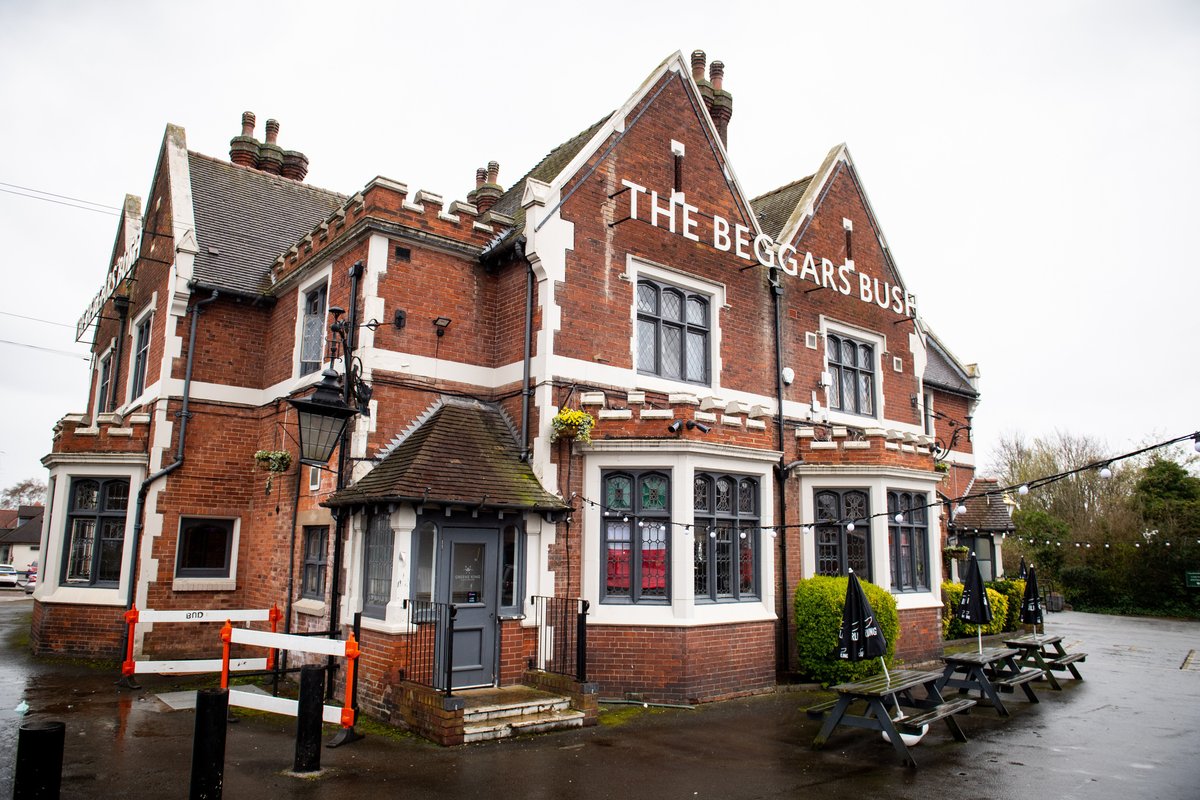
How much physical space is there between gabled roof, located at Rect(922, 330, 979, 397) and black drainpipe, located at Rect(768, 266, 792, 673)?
1056 cm

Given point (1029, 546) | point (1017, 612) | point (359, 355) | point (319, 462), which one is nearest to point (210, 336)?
point (359, 355)

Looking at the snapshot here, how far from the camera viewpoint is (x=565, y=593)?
12.1 metres

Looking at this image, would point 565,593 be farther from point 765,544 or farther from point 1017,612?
point 1017,612

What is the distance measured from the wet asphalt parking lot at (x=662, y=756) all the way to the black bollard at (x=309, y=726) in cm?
16

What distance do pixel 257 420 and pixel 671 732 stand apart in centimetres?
1031

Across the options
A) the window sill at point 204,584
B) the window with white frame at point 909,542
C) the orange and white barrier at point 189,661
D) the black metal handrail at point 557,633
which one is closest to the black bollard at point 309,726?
the orange and white barrier at point 189,661

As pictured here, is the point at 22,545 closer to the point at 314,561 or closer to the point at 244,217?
the point at 244,217

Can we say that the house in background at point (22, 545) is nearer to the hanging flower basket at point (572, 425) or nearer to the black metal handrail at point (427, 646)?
the black metal handrail at point (427, 646)

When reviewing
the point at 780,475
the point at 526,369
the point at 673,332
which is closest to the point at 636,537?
the point at 526,369

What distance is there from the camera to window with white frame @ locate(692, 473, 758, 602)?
12.7m

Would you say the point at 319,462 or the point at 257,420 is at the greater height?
the point at 257,420

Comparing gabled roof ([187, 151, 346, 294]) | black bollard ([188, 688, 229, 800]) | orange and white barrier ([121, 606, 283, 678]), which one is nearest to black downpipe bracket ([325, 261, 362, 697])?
orange and white barrier ([121, 606, 283, 678])

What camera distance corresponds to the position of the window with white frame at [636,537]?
486 inches

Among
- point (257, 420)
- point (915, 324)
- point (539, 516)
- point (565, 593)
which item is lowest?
point (565, 593)
